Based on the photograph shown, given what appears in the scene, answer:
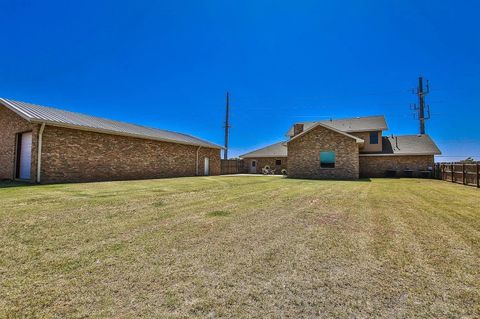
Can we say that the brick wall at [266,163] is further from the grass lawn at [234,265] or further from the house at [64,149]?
the grass lawn at [234,265]

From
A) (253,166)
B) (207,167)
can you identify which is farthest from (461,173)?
(253,166)

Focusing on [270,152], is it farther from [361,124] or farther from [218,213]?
[218,213]

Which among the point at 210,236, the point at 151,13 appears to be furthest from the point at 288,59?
the point at 210,236

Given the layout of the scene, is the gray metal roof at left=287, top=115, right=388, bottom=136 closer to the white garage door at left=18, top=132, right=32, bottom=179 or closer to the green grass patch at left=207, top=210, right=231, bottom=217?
the green grass patch at left=207, top=210, right=231, bottom=217

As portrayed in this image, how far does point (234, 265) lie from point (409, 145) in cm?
2610

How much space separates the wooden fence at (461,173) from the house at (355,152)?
8.69 feet

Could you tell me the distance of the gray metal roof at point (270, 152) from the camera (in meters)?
29.1

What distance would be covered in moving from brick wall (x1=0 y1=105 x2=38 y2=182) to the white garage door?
1.34ft

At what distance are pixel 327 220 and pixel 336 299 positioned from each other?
3126 millimetres

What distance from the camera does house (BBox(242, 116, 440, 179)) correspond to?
757 inches

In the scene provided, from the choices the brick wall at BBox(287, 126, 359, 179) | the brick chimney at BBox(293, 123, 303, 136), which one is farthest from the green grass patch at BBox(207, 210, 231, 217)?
the brick chimney at BBox(293, 123, 303, 136)

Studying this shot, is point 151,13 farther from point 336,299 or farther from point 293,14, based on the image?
point 336,299

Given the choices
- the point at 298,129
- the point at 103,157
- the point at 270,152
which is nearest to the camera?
the point at 103,157

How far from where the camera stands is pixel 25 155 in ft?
40.4
